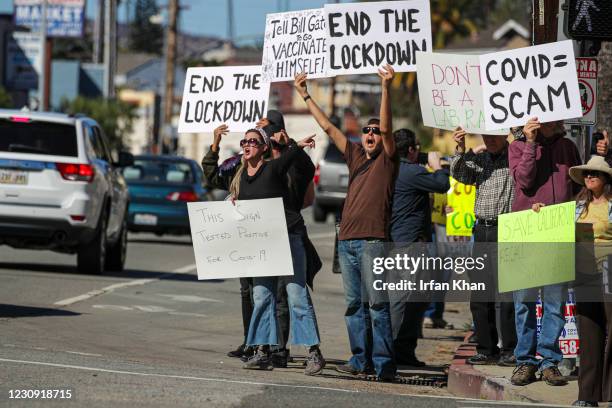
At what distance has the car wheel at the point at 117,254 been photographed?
65.3 feet

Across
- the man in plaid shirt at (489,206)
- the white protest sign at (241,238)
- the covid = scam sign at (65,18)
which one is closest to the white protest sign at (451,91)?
the man in plaid shirt at (489,206)

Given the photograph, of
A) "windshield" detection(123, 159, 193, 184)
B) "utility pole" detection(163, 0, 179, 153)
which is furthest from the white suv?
"utility pole" detection(163, 0, 179, 153)

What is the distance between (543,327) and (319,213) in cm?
2778

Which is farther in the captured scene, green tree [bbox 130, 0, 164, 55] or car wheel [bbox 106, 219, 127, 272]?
green tree [bbox 130, 0, 164, 55]

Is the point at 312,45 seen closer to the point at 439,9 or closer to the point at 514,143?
the point at 514,143

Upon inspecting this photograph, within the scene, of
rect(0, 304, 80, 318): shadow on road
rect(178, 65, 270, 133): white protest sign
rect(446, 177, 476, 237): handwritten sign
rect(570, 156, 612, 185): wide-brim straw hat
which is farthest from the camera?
rect(446, 177, 476, 237): handwritten sign

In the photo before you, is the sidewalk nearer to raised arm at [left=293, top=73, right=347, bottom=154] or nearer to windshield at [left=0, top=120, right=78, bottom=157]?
raised arm at [left=293, top=73, right=347, bottom=154]

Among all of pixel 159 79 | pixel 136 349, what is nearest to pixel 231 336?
pixel 136 349

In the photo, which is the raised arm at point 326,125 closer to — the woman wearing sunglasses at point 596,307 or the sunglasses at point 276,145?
the sunglasses at point 276,145

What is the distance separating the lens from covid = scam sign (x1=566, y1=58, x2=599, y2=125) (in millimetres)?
11633

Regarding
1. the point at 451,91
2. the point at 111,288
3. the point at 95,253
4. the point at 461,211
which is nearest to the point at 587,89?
the point at 451,91

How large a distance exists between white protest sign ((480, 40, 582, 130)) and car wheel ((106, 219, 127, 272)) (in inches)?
386

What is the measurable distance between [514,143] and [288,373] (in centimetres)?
242

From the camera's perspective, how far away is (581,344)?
30.3 feet
